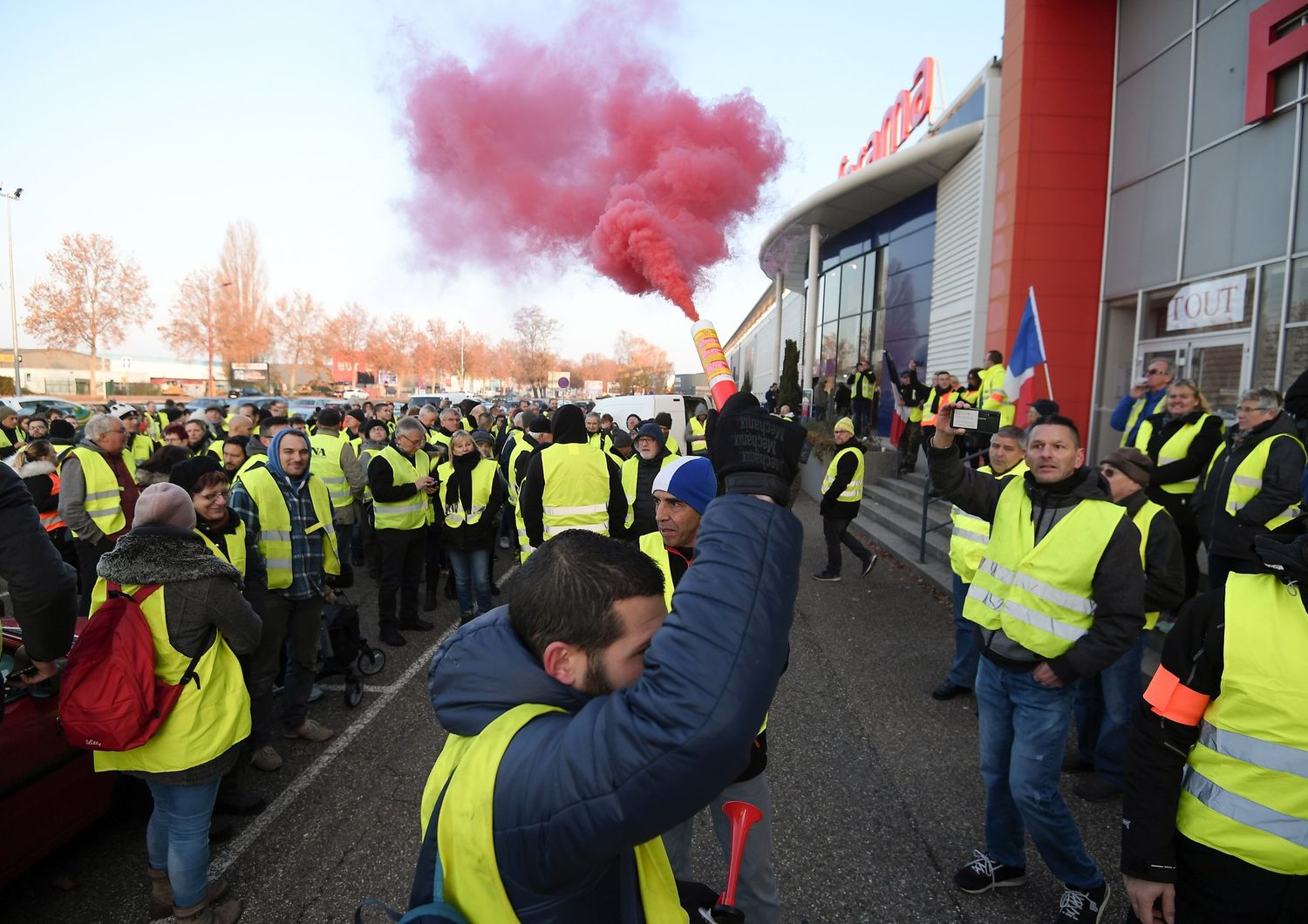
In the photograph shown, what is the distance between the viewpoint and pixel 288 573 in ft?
13.4

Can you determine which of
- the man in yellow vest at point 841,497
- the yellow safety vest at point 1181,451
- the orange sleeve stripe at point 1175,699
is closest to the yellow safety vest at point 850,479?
the man in yellow vest at point 841,497

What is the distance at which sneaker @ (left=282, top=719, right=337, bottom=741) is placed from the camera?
434 centimetres

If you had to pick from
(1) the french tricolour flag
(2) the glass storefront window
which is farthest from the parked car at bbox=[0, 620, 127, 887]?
(2) the glass storefront window

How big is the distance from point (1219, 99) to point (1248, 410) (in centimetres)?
659

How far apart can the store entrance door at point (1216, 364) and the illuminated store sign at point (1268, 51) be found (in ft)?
8.75

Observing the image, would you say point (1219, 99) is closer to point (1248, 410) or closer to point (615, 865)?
point (1248, 410)

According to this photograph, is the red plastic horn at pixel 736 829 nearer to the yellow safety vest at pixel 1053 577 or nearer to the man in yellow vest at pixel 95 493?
the yellow safety vest at pixel 1053 577

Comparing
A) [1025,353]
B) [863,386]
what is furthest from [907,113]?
[1025,353]

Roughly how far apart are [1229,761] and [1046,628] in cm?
92

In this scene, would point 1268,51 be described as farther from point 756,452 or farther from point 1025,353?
point 756,452

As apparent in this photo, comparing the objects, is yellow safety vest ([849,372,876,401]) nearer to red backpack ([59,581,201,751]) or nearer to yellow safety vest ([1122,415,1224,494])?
yellow safety vest ([1122,415,1224,494])

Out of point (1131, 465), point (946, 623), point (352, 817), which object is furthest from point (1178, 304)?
point (352, 817)

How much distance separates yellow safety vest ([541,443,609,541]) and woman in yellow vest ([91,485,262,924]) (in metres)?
2.34

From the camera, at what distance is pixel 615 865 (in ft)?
3.69
